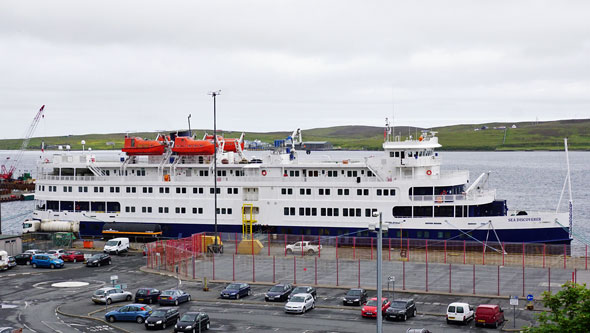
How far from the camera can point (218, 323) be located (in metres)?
33.5

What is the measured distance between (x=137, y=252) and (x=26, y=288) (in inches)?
595

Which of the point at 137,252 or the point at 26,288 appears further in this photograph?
the point at 137,252

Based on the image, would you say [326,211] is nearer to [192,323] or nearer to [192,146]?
[192,146]

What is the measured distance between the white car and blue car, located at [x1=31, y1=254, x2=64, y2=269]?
2292 cm

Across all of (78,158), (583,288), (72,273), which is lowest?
(72,273)

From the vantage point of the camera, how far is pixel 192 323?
31156 millimetres

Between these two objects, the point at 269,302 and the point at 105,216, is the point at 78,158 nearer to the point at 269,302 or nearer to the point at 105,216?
the point at 105,216

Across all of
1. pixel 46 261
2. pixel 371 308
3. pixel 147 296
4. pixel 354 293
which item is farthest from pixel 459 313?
pixel 46 261

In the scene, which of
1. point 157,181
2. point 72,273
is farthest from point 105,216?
point 72,273

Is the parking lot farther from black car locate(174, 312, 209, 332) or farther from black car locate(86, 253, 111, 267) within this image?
black car locate(86, 253, 111, 267)

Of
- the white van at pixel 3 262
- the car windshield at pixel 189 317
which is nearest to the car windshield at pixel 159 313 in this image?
the car windshield at pixel 189 317

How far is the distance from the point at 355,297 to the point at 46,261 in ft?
85.5

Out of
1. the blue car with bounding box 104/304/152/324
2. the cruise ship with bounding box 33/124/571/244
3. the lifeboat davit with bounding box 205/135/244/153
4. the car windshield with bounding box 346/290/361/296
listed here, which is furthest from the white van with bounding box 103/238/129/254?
the car windshield with bounding box 346/290/361/296

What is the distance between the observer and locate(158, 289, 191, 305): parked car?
37.2 m
